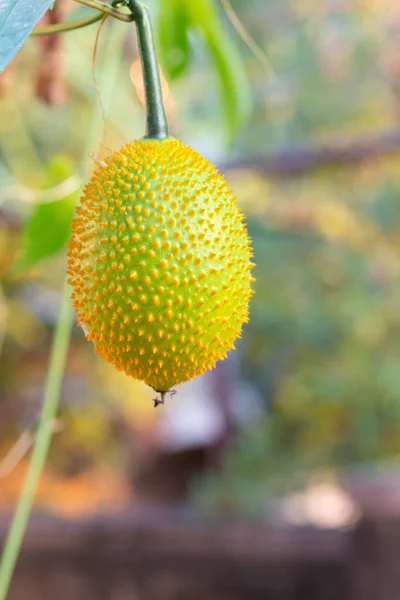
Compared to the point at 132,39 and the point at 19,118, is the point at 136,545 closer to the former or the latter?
the point at 19,118

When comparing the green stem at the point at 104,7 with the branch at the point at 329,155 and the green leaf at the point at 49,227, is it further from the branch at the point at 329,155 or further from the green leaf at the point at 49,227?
the branch at the point at 329,155

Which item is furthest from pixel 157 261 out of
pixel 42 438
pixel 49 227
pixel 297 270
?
pixel 297 270

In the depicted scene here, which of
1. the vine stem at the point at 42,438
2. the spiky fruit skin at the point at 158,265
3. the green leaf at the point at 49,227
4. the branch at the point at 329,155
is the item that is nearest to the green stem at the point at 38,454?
the vine stem at the point at 42,438

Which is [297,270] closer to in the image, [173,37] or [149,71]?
[173,37]

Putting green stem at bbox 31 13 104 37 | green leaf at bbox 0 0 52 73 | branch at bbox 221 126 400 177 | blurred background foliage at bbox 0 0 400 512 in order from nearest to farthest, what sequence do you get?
1. green leaf at bbox 0 0 52 73
2. green stem at bbox 31 13 104 37
3. branch at bbox 221 126 400 177
4. blurred background foliage at bbox 0 0 400 512

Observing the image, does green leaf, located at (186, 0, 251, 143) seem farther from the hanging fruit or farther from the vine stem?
the hanging fruit

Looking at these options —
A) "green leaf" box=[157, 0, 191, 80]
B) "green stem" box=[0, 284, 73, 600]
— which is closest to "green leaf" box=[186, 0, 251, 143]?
"green leaf" box=[157, 0, 191, 80]

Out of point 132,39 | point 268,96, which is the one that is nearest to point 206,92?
point 268,96
